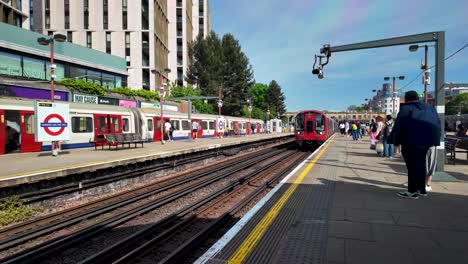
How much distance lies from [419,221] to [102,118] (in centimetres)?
1791

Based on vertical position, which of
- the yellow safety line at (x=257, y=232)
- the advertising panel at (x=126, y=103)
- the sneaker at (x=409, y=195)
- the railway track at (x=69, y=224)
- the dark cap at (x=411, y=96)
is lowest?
the railway track at (x=69, y=224)

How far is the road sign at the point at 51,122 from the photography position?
38.5ft

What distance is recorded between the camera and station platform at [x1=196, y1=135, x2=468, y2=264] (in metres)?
3.26

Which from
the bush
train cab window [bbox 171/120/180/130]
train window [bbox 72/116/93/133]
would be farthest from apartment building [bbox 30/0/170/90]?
the bush

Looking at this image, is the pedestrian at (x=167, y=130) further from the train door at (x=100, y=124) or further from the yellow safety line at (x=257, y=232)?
the yellow safety line at (x=257, y=232)

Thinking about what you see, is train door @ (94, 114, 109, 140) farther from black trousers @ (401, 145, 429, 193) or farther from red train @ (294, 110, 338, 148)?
black trousers @ (401, 145, 429, 193)

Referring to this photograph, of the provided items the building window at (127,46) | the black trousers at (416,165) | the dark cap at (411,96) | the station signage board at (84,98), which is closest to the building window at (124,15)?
the building window at (127,46)

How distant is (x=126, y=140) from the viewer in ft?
53.3

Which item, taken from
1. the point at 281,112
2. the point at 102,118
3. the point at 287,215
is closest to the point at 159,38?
the point at 102,118

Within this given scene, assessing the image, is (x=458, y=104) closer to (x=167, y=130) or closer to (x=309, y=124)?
(x=309, y=124)

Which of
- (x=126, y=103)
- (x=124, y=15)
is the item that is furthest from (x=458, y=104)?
(x=126, y=103)

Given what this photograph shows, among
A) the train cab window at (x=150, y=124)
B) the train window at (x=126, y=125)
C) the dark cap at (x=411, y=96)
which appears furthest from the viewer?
the train cab window at (x=150, y=124)

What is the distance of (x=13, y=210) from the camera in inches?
282

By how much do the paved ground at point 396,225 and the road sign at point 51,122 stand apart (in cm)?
1067
